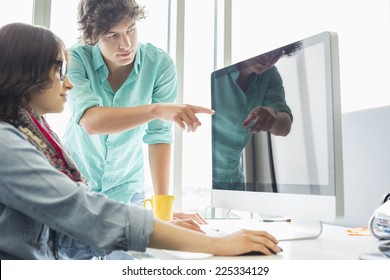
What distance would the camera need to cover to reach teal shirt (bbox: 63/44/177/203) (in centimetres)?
159

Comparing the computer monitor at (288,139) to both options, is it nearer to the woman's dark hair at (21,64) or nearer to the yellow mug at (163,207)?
the yellow mug at (163,207)

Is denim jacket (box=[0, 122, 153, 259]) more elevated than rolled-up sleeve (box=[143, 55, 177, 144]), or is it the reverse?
rolled-up sleeve (box=[143, 55, 177, 144])

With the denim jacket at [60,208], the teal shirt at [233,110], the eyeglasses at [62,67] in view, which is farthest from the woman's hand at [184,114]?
the denim jacket at [60,208]

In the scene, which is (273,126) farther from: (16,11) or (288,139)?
(16,11)

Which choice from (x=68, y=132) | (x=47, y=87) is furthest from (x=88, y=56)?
(x=47, y=87)

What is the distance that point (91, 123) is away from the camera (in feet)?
4.50

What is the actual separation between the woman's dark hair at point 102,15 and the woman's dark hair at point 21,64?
2.16 feet

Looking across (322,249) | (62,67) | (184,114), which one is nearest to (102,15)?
(184,114)

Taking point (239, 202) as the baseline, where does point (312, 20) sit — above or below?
above

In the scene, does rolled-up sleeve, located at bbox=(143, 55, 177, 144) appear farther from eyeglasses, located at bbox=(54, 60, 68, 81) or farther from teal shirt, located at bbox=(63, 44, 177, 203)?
eyeglasses, located at bbox=(54, 60, 68, 81)

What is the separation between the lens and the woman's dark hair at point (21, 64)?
2.67 ft

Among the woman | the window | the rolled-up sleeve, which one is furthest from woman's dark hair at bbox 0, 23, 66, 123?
the window

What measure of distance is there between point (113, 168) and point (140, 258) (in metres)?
0.77

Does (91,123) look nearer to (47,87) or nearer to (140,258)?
(47,87)
